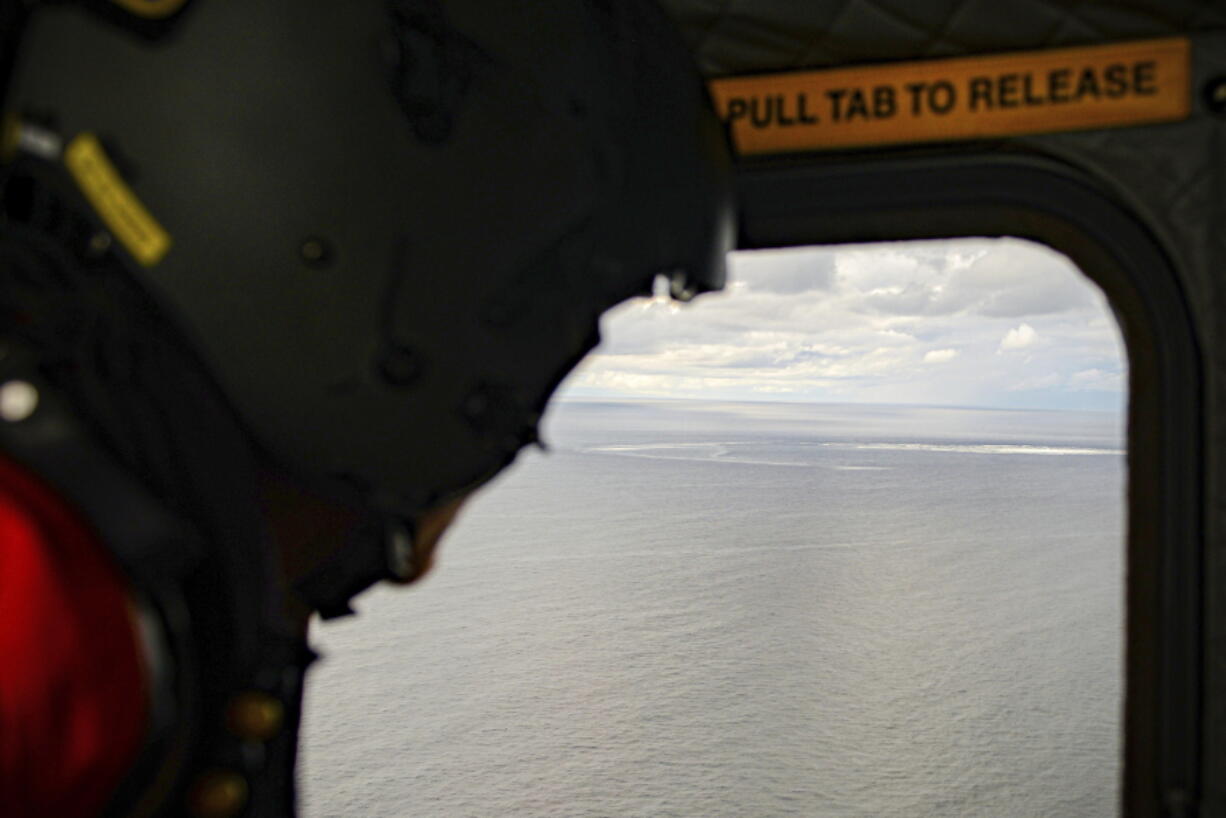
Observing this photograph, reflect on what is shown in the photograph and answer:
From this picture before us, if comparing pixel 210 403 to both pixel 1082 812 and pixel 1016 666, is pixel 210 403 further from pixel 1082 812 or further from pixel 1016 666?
pixel 1016 666

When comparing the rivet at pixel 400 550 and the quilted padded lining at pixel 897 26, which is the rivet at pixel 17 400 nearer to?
the rivet at pixel 400 550

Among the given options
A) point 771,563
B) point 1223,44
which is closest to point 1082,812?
point 1223,44

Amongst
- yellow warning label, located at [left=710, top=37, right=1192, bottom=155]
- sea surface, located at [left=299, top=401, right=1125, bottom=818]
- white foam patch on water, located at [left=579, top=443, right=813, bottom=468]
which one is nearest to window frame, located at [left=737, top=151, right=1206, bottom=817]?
yellow warning label, located at [left=710, top=37, right=1192, bottom=155]

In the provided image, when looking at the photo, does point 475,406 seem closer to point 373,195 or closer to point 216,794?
point 373,195

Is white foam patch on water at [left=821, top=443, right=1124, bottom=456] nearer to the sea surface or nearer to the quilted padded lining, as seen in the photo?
the sea surface

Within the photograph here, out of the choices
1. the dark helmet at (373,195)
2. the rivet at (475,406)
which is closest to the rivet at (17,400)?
the dark helmet at (373,195)

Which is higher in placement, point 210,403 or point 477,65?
point 477,65
